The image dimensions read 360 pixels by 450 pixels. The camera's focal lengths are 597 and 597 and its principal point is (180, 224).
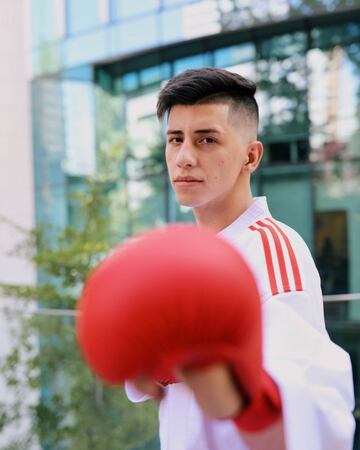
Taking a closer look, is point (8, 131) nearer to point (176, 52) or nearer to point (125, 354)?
point (176, 52)

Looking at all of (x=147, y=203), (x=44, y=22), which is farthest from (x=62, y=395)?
(x=44, y=22)

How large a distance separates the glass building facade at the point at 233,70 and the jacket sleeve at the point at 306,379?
5723 millimetres

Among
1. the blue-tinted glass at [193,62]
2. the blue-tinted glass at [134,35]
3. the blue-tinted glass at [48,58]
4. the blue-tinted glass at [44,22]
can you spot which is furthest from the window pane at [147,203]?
the blue-tinted glass at [44,22]

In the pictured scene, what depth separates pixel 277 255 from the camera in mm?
1051

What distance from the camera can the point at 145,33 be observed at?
29.4 feet

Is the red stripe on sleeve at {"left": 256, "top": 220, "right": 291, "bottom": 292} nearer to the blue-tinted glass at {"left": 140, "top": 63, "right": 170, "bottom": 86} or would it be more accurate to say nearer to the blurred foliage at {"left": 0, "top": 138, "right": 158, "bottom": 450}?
the blurred foliage at {"left": 0, "top": 138, "right": 158, "bottom": 450}

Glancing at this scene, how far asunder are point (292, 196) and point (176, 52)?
2.81m

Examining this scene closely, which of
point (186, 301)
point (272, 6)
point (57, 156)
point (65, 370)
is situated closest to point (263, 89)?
point (272, 6)

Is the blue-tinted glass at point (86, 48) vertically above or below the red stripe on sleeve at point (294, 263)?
above

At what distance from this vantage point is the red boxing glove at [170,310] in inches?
25.0

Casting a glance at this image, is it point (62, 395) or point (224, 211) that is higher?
point (224, 211)

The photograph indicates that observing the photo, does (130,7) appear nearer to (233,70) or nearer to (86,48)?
(86,48)

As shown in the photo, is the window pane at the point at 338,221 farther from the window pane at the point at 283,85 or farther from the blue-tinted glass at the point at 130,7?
the blue-tinted glass at the point at 130,7

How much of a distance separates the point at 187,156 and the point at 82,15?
9.07 m
